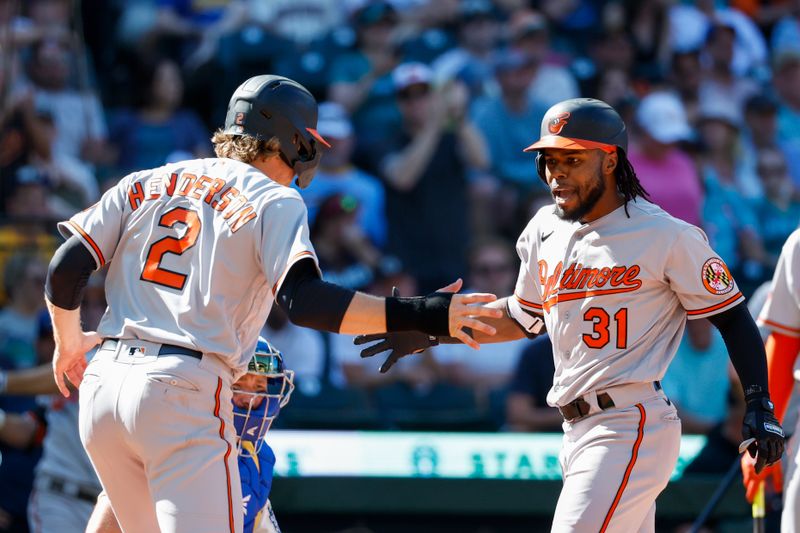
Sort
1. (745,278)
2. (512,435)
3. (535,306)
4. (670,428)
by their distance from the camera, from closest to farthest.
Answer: (670,428)
(535,306)
(512,435)
(745,278)

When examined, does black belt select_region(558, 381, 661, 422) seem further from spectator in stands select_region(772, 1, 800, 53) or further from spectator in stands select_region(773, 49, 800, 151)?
spectator in stands select_region(772, 1, 800, 53)

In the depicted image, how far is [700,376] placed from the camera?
803 centimetres

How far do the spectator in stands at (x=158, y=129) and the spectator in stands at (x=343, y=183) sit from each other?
1.07 metres

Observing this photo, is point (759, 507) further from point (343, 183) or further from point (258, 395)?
point (343, 183)

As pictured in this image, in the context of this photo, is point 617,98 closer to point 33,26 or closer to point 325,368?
point 325,368

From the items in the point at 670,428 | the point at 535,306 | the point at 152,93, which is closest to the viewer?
the point at 670,428

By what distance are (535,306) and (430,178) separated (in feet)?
15.3

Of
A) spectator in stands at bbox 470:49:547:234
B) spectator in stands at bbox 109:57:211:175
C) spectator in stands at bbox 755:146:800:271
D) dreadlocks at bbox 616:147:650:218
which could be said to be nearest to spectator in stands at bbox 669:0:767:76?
spectator in stands at bbox 755:146:800:271

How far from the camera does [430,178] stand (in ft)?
30.3

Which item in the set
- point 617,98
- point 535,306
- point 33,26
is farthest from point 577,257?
point 33,26

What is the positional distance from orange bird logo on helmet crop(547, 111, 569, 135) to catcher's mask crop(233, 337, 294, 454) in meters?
1.34

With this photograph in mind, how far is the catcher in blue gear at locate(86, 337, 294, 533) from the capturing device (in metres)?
4.48

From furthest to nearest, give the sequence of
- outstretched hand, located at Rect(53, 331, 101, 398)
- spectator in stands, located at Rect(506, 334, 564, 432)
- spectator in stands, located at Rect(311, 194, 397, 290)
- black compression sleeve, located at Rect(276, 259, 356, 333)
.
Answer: spectator in stands, located at Rect(311, 194, 397, 290) → spectator in stands, located at Rect(506, 334, 564, 432) → outstretched hand, located at Rect(53, 331, 101, 398) → black compression sleeve, located at Rect(276, 259, 356, 333)

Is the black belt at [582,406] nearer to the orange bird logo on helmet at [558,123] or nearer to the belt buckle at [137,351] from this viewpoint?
the orange bird logo on helmet at [558,123]
